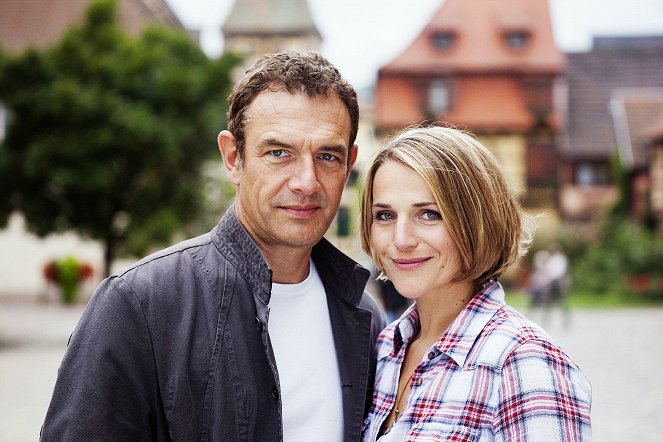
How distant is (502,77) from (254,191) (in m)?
38.5

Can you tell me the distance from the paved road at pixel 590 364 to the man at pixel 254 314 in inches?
249

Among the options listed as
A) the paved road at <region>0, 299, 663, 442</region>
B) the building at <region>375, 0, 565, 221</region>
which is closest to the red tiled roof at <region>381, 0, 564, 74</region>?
the building at <region>375, 0, 565, 221</region>

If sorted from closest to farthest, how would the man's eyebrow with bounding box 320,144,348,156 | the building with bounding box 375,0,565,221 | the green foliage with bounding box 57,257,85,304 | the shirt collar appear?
the shirt collar < the man's eyebrow with bounding box 320,144,348,156 < the green foliage with bounding box 57,257,85,304 < the building with bounding box 375,0,565,221

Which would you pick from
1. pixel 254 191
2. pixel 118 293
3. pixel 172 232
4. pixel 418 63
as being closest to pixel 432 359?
pixel 254 191

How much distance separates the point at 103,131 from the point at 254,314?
15060 mm

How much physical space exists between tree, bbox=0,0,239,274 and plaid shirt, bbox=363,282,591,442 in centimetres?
1478

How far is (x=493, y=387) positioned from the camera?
2.41 meters

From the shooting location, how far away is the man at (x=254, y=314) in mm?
2342

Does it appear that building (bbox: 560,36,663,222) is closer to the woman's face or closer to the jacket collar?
the jacket collar

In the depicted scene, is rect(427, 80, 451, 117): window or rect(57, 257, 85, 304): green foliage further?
rect(427, 80, 451, 117): window

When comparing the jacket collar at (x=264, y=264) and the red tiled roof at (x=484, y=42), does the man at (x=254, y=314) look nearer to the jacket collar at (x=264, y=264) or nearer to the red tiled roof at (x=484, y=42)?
the jacket collar at (x=264, y=264)

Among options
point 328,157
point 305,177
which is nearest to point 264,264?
point 305,177

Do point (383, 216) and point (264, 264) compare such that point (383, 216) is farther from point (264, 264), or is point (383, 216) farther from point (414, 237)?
point (264, 264)

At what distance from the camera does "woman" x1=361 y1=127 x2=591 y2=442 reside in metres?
2.32
